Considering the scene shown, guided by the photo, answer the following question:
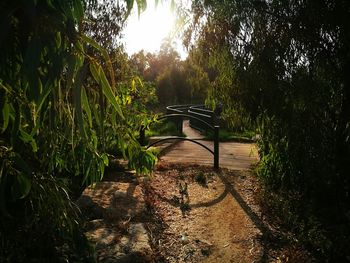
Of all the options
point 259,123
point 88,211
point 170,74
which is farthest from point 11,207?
point 170,74

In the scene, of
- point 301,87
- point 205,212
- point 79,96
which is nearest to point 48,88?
point 79,96

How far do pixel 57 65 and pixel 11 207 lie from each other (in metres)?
3.53

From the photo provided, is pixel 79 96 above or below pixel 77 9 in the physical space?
below

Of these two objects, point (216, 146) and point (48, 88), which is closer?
point (48, 88)

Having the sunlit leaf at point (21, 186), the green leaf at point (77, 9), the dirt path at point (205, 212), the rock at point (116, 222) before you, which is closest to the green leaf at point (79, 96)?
the green leaf at point (77, 9)

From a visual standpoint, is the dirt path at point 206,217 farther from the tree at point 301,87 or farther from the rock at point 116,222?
the tree at point 301,87

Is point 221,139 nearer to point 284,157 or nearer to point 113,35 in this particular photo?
point 113,35

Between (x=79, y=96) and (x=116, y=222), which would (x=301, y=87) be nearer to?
(x=116, y=222)

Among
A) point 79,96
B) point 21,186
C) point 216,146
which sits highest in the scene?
point 79,96

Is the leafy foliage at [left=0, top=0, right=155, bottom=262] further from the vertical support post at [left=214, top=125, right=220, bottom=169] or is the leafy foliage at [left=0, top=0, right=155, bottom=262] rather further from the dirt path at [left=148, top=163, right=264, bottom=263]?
the vertical support post at [left=214, top=125, right=220, bottom=169]

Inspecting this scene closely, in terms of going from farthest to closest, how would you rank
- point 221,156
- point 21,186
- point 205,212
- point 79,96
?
1. point 221,156
2. point 205,212
3. point 21,186
4. point 79,96

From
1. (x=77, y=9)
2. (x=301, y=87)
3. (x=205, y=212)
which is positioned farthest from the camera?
(x=205, y=212)

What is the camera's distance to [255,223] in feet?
18.3

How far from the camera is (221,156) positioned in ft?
32.6
